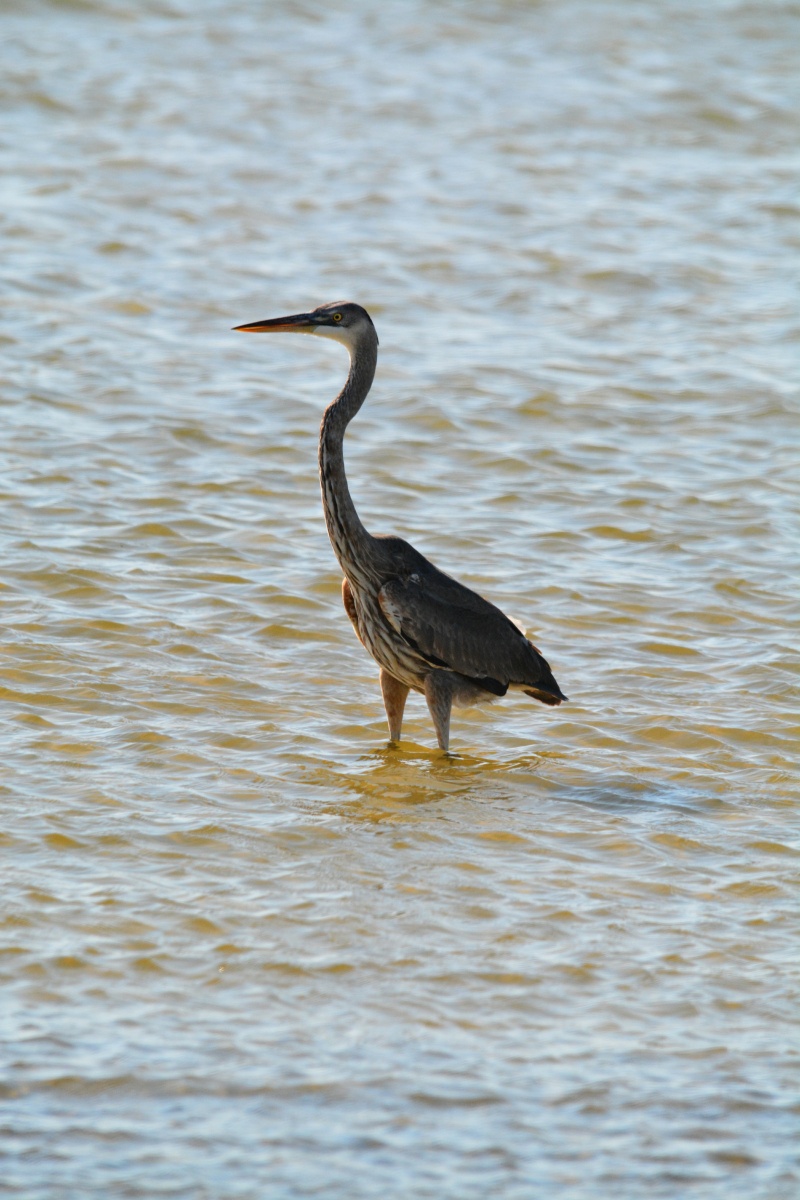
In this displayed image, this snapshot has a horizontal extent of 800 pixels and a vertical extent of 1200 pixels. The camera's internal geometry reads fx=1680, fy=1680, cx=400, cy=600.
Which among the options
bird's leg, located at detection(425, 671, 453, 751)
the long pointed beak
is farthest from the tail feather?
the long pointed beak

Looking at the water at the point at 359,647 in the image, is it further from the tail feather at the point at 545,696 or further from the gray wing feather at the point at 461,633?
the gray wing feather at the point at 461,633

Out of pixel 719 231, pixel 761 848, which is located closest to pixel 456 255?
pixel 719 231

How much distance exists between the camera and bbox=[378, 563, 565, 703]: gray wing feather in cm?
762

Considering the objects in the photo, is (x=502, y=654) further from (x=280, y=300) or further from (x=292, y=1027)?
(x=280, y=300)

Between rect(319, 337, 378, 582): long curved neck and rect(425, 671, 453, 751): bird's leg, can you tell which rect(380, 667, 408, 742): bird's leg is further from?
rect(319, 337, 378, 582): long curved neck

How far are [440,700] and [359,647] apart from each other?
1463 mm

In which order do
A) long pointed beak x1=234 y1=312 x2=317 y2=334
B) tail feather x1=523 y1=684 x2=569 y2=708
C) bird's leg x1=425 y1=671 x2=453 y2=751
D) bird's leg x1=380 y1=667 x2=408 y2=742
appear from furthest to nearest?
tail feather x1=523 y1=684 x2=569 y2=708, bird's leg x1=380 y1=667 x2=408 y2=742, bird's leg x1=425 y1=671 x2=453 y2=751, long pointed beak x1=234 y1=312 x2=317 y2=334

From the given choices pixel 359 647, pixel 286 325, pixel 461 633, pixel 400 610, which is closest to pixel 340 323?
pixel 286 325

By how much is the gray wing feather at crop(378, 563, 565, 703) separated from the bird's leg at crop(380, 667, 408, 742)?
0.98 ft

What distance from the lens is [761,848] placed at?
686 centimetres

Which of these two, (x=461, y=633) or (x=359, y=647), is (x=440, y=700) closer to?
(x=461, y=633)

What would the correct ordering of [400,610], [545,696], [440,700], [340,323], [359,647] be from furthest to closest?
1. [359,647]
2. [545,696]
3. [340,323]
4. [440,700]
5. [400,610]

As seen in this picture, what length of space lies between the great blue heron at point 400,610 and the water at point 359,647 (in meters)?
0.34

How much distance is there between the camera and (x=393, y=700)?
7.93 meters
